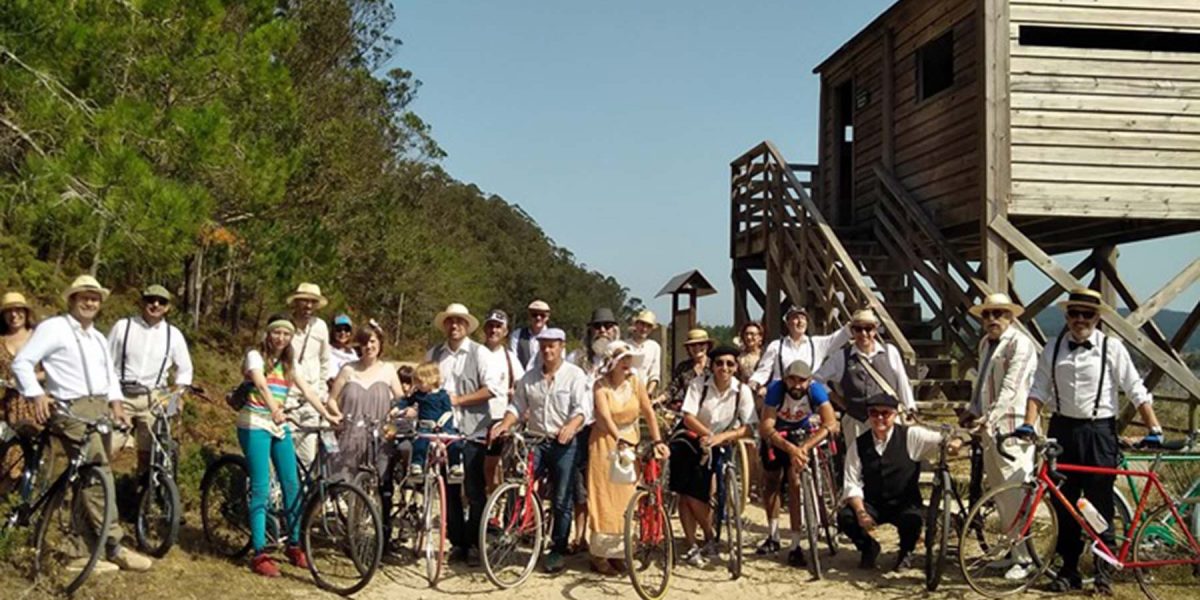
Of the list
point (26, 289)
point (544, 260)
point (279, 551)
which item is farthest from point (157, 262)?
point (544, 260)

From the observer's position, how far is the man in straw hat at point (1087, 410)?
21.2 feet

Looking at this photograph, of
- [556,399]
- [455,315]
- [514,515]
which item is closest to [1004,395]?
[556,399]

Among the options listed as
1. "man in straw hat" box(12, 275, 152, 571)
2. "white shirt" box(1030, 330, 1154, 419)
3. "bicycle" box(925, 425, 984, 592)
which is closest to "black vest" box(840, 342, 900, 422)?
"bicycle" box(925, 425, 984, 592)

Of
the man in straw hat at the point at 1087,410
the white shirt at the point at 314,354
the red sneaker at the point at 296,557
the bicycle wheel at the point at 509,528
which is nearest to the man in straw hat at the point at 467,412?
the bicycle wheel at the point at 509,528

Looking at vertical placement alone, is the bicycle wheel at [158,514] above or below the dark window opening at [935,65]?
below

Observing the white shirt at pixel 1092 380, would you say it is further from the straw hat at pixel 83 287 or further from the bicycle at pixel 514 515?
the straw hat at pixel 83 287

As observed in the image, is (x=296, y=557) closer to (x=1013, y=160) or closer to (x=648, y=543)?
(x=648, y=543)

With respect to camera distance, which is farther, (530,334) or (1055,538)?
(530,334)

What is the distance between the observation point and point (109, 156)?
8.12 m

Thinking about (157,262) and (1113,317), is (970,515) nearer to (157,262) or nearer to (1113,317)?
(1113,317)

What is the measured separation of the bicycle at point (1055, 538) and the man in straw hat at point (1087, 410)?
9 cm

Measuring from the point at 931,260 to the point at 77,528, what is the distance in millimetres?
9508

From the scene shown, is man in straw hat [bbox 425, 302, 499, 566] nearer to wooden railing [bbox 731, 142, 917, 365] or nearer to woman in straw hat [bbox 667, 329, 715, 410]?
woman in straw hat [bbox 667, 329, 715, 410]

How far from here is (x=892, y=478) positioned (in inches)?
275
